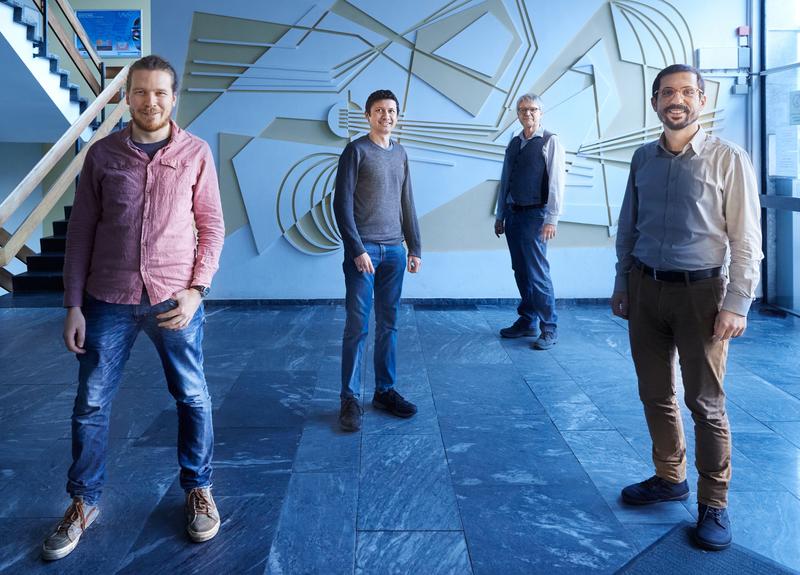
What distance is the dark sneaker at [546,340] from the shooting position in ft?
16.8

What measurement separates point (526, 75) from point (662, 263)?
4366mm

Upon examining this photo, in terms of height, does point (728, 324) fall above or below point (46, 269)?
above

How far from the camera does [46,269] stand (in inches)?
292

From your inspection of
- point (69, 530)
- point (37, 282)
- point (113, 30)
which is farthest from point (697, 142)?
point (113, 30)

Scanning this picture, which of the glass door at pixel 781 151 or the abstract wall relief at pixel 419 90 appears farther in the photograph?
the abstract wall relief at pixel 419 90

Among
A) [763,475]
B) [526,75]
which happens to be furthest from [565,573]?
[526,75]

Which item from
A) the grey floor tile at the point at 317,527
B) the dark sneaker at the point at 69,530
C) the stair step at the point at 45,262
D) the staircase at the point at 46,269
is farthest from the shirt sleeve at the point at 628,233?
the stair step at the point at 45,262

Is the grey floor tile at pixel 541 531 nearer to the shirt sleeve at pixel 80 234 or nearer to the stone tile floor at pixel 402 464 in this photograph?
the stone tile floor at pixel 402 464

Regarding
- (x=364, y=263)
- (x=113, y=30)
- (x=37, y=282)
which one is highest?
(x=113, y=30)

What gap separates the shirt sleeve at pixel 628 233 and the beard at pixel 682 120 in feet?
0.93

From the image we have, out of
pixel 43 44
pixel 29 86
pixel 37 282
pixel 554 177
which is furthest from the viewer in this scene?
pixel 37 282

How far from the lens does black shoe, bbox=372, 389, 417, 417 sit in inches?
147

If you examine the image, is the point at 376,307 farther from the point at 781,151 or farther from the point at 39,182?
the point at 781,151

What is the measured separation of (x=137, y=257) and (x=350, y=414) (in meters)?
1.53
